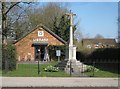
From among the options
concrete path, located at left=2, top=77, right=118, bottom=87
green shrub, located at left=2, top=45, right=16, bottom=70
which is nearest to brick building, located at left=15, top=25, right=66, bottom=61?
green shrub, located at left=2, top=45, right=16, bottom=70

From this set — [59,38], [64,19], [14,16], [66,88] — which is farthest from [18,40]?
[66,88]

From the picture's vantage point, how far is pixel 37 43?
2350 inches

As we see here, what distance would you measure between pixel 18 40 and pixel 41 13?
13.1 metres

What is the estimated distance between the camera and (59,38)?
59.9 meters

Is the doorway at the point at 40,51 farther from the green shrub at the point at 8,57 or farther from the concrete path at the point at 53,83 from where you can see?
the concrete path at the point at 53,83

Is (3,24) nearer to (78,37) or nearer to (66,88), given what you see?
(66,88)

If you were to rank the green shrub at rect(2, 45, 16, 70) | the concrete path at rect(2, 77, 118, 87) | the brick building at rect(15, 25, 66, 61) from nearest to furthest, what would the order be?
the concrete path at rect(2, 77, 118, 87), the green shrub at rect(2, 45, 16, 70), the brick building at rect(15, 25, 66, 61)

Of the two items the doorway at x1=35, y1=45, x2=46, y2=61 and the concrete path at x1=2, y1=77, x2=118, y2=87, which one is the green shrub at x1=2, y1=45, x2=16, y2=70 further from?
the doorway at x1=35, y1=45, x2=46, y2=61

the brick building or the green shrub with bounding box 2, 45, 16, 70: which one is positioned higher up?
the brick building

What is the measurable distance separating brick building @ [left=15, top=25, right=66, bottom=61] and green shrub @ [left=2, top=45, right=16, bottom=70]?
30.8 meters

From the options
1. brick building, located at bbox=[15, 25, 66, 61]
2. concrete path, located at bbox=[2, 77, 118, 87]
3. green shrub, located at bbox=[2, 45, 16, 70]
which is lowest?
concrete path, located at bbox=[2, 77, 118, 87]

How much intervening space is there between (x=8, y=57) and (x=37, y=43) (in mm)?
33225

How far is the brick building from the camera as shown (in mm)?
58969

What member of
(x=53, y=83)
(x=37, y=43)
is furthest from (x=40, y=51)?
(x=53, y=83)
